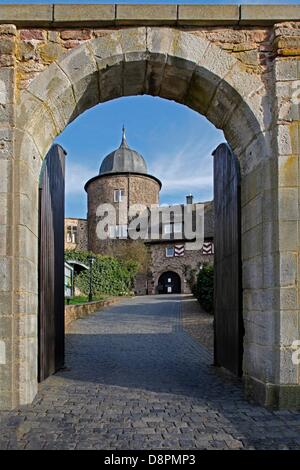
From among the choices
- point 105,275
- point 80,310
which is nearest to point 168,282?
point 105,275

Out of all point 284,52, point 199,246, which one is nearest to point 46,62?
point 284,52

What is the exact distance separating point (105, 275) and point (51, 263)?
2401 centimetres

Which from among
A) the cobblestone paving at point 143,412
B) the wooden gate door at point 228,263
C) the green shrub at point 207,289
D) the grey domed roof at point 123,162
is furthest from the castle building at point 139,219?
the cobblestone paving at point 143,412

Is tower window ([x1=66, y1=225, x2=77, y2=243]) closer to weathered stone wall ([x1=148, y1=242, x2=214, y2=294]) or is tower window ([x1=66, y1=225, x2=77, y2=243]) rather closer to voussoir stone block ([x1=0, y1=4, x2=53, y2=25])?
weathered stone wall ([x1=148, y1=242, x2=214, y2=294])

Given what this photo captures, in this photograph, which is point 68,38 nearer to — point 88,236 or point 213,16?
point 213,16

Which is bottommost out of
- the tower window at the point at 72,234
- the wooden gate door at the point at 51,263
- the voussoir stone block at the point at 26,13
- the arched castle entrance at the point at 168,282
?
the arched castle entrance at the point at 168,282

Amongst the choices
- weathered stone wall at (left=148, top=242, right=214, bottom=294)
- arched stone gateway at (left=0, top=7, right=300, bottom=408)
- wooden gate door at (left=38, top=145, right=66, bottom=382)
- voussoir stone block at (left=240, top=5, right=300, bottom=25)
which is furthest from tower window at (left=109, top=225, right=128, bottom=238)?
voussoir stone block at (left=240, top=5, right=300, bottom=25)

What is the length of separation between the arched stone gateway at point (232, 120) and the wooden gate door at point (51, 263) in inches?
29.0

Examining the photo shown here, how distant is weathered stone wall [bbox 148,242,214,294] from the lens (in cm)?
3459

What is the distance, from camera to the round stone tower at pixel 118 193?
3900 centimetres

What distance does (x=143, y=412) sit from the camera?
410 cm

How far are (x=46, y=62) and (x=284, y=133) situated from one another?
2.62 meters

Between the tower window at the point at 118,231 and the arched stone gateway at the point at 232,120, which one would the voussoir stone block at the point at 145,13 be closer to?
the arched stone gateway at the point at 232,120

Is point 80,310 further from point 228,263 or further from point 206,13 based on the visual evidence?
point 206,13
